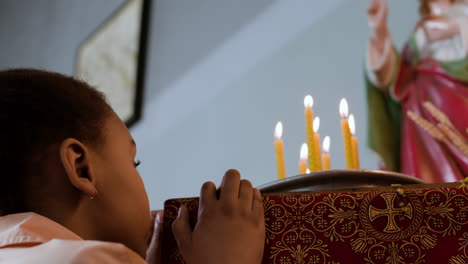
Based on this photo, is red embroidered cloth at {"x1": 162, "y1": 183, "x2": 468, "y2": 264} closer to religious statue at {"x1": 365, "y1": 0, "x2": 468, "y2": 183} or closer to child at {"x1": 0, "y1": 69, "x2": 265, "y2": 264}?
child at {"x1": 0, "y1": 69, "x2": 265, "y2": 264}

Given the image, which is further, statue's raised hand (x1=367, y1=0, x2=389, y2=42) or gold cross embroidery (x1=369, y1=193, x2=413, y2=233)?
statue's raised hand (x1=367, y1=0, x2=389, y2=42)

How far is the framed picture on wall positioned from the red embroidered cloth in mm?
2238

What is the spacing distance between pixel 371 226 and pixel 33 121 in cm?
43

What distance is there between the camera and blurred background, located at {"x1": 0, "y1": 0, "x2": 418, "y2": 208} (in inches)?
78.3

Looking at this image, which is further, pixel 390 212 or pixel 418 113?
pixel 418 113

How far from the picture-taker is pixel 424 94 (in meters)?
1.72

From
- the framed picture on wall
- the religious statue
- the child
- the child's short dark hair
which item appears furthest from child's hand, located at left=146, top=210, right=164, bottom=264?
the framed picture on wall

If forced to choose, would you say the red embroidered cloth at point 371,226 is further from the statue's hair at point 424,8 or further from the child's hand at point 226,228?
the statue's hair at point 424,8

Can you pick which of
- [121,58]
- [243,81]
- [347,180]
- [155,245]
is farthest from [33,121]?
[121,58]

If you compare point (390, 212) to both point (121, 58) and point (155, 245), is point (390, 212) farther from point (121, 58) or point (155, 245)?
point (121, 58)

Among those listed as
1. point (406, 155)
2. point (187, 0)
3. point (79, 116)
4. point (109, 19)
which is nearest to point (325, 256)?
point (79, 116)

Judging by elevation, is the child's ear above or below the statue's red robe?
below

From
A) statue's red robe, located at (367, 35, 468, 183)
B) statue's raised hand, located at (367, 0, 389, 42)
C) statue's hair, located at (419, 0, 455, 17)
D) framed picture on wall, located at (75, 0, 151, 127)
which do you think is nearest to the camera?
statue's red robe, located at (367, 35, 468, 183)

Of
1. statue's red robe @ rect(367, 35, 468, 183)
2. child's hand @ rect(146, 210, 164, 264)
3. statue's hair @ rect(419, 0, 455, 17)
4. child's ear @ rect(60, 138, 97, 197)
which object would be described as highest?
statue's hair @ rect(419, 0, 455, 17)
